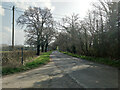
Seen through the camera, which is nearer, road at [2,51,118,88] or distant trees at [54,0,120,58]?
road at [2,51,118,88]

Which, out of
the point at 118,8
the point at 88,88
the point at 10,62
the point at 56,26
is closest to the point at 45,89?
the point at 88,88

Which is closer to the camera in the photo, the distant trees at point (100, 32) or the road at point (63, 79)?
the road at point (63, 79)

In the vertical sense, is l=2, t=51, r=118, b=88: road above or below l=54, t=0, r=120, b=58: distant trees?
below

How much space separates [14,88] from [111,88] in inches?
183

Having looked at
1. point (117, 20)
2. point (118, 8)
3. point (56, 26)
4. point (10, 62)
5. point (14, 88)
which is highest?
point (56, 26)

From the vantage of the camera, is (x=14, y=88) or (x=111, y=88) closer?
(x=111, y=88)

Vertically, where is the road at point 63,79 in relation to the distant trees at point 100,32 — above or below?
below

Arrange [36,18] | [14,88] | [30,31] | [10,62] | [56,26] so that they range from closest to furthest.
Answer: [14,88] < [10,62] < [30,31] < [36,18] < [56,26]

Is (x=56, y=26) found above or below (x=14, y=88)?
above

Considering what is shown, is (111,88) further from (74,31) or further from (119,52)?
(74,31)

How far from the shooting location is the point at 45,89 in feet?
14.3

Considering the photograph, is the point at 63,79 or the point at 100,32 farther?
the point at 100,32

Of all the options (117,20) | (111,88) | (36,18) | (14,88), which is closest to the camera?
(111,88)

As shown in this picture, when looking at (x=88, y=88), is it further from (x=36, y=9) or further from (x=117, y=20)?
(x=36, y=9)
